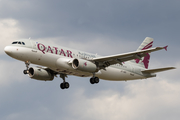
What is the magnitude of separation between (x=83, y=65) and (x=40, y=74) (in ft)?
26.1

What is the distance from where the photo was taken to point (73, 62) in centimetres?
4106

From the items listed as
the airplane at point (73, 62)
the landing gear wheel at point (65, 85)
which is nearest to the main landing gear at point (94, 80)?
the airplane at point (73, 62)

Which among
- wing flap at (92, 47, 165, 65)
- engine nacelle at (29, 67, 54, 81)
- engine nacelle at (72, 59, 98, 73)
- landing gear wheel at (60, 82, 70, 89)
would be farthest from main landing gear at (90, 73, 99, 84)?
engine nacelle at (29, 67, 54, 81)

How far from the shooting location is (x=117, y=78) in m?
47.5

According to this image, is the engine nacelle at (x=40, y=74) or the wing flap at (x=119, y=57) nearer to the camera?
the wing flap at (x=119, y=57)

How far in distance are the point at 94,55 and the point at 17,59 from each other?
1134 centimetres

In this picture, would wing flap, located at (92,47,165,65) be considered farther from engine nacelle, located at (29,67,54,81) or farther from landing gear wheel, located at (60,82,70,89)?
engine nacelle, located at (29,67,54,81)

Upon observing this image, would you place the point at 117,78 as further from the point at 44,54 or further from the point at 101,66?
the point at 44,54

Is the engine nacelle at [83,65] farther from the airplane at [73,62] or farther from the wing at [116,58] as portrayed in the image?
the wing at [116,58]

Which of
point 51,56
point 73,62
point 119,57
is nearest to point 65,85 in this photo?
point 73,62

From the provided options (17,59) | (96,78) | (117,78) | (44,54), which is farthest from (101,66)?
(17,59)

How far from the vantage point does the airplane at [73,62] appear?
39.2 metres

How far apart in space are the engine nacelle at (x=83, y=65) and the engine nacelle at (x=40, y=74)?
7.17 meters

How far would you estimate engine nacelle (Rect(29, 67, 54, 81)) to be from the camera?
45.8 meters
